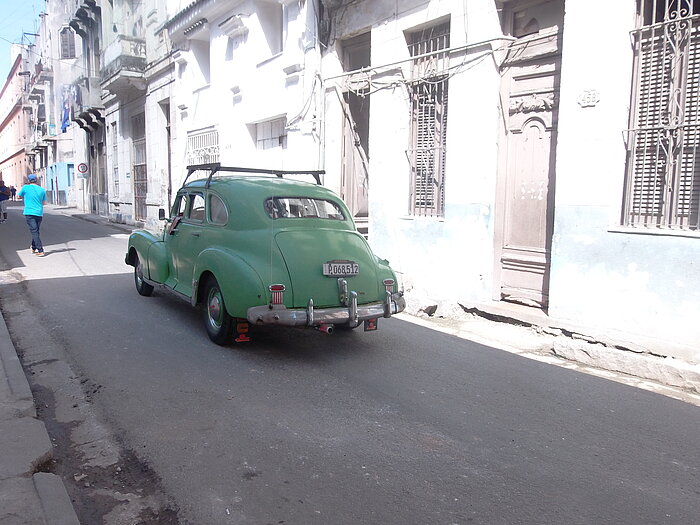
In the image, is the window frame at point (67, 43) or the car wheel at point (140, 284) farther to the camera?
the window frame at point (67, 43)

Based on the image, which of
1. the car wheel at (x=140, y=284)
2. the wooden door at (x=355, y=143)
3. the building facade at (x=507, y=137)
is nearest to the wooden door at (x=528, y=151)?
the building facade at (x=507, y=137)

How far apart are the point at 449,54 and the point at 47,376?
22.9 ft

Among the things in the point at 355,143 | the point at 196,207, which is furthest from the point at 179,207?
the point at 355,143

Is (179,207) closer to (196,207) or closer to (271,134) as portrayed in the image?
(196,207)

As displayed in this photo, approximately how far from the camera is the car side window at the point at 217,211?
6.54m

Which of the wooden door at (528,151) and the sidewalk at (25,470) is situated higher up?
the wooden door at (528,151)

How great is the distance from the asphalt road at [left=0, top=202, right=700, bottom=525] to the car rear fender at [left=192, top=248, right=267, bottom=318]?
0.59 meters

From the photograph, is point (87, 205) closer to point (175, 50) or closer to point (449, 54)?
point (175, 50)

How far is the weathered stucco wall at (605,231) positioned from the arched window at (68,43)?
111 ft

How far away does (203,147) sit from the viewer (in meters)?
17.3

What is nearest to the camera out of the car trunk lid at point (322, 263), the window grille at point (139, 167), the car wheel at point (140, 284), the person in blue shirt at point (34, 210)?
the car trunk lid at point (322, 263)

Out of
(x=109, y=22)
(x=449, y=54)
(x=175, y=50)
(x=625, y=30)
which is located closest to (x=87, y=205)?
(x=109, y=22)

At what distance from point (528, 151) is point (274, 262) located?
4.23m

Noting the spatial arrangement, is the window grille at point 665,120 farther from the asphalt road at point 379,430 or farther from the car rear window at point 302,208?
the car rear window at point 302,208
